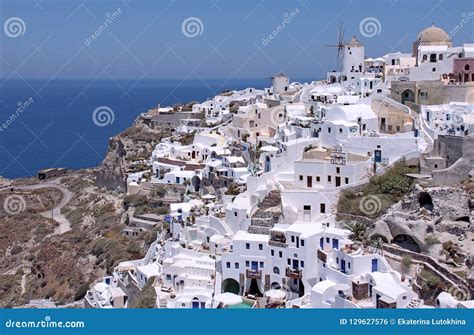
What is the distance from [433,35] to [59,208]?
20.7 metres

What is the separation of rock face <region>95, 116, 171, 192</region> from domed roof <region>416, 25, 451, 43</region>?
48.7 feet

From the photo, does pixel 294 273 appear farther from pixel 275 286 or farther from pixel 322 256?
pixel 322 256

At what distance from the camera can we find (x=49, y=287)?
24297 mm

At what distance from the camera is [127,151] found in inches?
1393

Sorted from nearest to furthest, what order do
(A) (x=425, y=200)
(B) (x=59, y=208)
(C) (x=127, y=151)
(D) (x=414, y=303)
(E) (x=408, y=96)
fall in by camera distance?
(D) (x=414, y=303), (A) (x=425, y=200), (E) (x=408, y=96), (B) (x=59, y=208), (C) (x=127, y=151)

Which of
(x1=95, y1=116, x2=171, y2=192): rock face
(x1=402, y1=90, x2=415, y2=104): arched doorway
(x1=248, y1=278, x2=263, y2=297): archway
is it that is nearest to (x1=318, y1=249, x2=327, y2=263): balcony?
(x1=248, y1=278, x2=263, y2=297): archway

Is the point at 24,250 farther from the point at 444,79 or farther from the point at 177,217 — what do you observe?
the point at 444,79

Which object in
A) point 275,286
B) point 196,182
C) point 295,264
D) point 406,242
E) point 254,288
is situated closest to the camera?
point 295,264

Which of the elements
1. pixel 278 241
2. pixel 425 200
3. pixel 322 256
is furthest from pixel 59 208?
pixel 425 200

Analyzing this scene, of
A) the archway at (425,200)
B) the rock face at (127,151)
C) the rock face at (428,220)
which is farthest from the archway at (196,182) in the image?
the archway at (425,200)

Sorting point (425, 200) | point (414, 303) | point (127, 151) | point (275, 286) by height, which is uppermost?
point (127, 151)

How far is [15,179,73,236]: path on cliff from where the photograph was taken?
30.6m

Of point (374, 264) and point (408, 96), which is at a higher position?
point (408, 96)

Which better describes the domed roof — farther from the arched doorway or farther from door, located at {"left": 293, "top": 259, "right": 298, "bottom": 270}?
door, located at {"left": 293, "top": 259, "right": 298, "bottom": 270}
